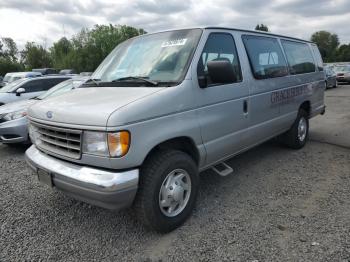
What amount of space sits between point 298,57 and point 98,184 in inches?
176

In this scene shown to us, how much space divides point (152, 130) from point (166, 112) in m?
0.25

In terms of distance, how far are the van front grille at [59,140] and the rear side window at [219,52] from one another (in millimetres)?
1455

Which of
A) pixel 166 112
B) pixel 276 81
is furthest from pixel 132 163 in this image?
pixel 276 81

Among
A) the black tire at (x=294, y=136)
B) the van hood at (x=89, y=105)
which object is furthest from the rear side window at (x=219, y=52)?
the black tire at (x=294, y=136)

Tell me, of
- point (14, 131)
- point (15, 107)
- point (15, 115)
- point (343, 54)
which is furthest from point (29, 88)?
point (343, 54)

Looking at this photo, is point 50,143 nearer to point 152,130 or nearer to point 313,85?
point 152,130

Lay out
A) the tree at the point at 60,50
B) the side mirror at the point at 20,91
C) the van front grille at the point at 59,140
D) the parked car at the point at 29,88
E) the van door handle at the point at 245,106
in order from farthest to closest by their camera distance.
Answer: the tree at the point at 60,50 < the parked car at the point at 29,88 < the side mirror at the point at 20,91 < the van door handle at the point at 245,106 < the van front grille at the point at 59,140

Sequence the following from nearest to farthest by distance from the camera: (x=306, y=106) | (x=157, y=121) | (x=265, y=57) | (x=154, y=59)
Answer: (x=157, y=121) → (x=154, y=59) → (x=265, y=57) → (x=306, y=106)

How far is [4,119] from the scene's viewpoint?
21.1ft

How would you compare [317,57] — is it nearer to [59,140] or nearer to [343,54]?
[59,140]

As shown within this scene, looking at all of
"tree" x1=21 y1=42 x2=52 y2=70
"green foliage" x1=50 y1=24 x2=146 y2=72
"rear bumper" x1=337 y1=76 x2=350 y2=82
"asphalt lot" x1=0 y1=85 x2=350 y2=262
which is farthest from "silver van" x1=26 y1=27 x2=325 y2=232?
"tree" x1=21 y1=42 x2=52 y2=70

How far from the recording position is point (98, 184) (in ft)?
8.86

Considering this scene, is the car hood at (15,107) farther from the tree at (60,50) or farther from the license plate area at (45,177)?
the tree at (60,50)

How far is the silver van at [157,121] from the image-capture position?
2.76m
